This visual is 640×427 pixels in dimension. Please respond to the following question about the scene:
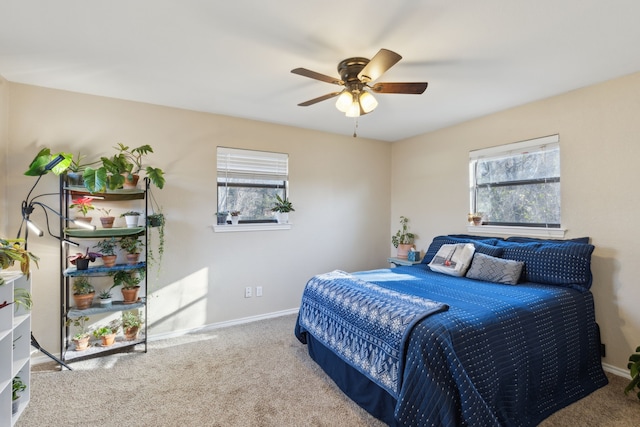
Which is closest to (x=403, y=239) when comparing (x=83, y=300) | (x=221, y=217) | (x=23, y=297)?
(x=221, y=217)

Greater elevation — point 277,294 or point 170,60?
point 170,60

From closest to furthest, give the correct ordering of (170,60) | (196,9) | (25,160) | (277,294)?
(196,9) < (170,60) < (25,160) < (277,294)

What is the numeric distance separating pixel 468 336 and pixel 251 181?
2854 millimetres

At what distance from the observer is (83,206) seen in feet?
8.67

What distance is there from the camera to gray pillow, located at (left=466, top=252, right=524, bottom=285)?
2.59m

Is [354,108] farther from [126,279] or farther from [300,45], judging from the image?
[126,279]

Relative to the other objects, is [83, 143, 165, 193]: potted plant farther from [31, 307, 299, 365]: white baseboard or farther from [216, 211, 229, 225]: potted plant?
[31, 307, 299, 365]: white baseboard

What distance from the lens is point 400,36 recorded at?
1.91 metres

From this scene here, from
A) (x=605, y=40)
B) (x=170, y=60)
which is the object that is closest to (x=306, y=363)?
(x=170, y=60)

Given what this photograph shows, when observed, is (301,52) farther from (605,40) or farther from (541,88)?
(541,88)

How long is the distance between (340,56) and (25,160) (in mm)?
2865

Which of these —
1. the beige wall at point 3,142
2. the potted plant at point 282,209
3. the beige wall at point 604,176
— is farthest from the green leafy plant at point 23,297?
the beige wall at point 604,176

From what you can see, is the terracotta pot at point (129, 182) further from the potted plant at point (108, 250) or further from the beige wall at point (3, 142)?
the beige wall at point (3, 142)

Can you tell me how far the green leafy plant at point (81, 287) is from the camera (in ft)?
8.75
